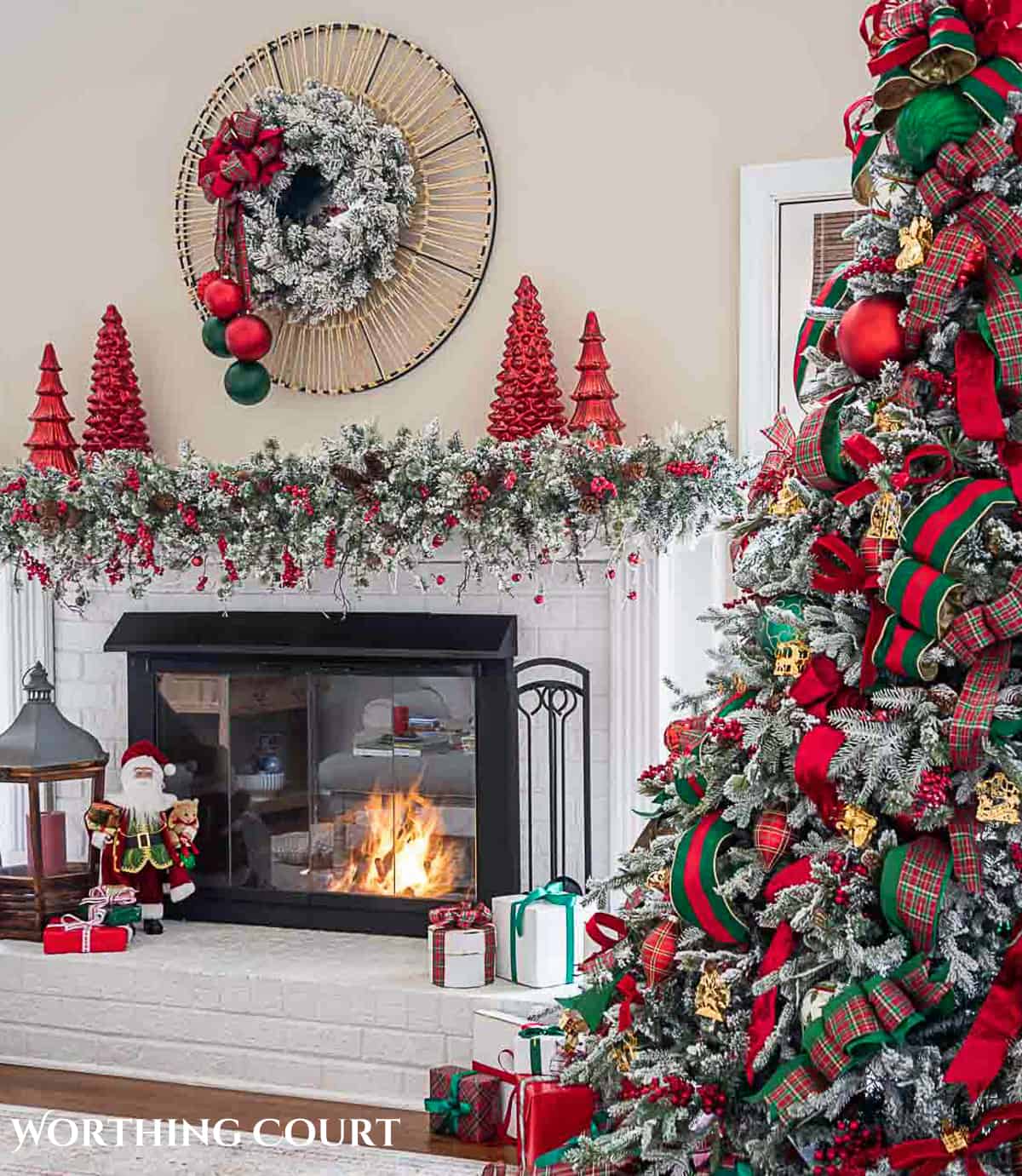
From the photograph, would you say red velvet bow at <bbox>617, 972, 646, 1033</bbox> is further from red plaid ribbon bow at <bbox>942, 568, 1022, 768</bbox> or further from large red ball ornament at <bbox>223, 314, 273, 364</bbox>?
large red ball ornament at <bbox>223, 314, 273, 364</bbox>

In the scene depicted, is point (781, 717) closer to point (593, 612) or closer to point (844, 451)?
point (844, 451)

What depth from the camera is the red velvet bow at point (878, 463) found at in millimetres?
1729

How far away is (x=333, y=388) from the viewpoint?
12.3ft

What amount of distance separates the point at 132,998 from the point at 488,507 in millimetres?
1513

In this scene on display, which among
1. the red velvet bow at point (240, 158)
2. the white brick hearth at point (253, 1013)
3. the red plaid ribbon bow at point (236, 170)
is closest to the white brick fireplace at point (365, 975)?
the white brick hearth at point (253, 1013)

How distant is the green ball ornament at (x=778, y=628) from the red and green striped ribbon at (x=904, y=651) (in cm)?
12

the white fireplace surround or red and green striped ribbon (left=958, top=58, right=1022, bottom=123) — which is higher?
red and green striped ribbon (left=958, top=58, right=1022, bottom=123)

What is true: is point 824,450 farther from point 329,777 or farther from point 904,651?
point 329,777

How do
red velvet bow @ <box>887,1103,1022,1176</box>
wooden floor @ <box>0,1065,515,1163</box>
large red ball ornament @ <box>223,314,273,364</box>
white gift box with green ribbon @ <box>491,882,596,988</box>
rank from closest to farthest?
red velvet bow @ <box>887,1103,1022,1176</box> → wooden floor @ <box>0,1065,515,1163</box> → white gift box with green ribbon @ <box>491,882,596,988</box> → large red ball ornament @ <box>223,314,273,364</box>

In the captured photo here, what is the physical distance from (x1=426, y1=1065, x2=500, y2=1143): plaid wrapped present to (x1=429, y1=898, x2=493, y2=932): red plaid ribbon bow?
0.35 meters

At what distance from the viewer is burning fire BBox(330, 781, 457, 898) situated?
12.3 feet

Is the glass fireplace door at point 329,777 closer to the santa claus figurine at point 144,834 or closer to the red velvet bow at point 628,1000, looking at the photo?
the santa claus figurine at point 144,834

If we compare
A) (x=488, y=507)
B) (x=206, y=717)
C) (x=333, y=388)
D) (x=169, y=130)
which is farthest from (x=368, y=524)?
(x=169, y=130)

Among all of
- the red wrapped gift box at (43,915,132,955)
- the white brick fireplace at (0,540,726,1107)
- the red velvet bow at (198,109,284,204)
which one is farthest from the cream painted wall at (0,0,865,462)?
the red wrapped gift box at (43,915,132,955)
